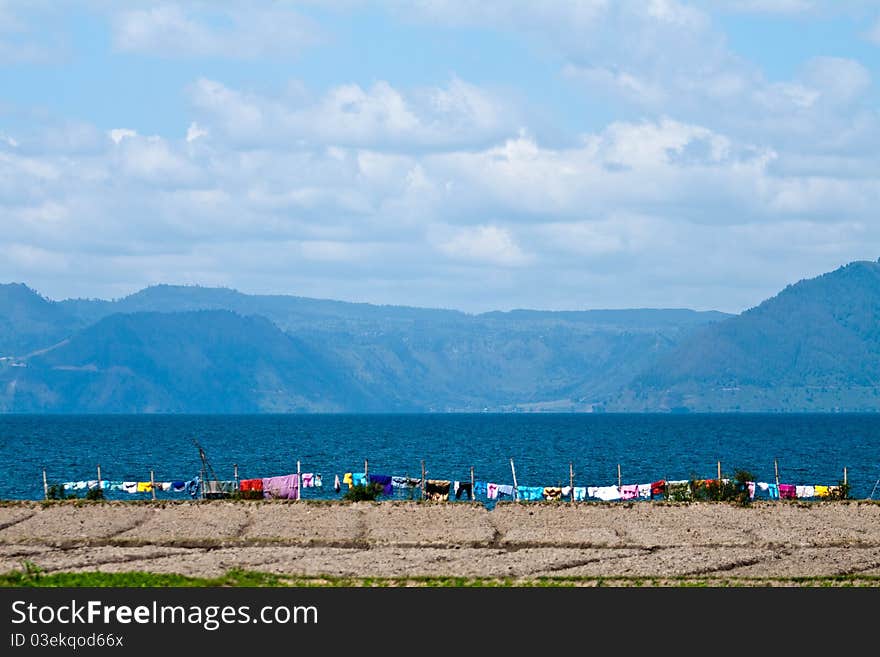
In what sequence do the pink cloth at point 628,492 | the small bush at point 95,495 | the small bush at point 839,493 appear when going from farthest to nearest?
the pink cloth at point 628,492, the small bush at point 839,493, the small bush at point 95,495

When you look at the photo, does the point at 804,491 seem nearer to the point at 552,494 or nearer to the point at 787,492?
the point at 787,492

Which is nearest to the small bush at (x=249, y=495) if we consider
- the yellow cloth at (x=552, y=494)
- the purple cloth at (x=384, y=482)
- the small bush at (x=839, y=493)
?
the purple cloth at (x=384, y=482)

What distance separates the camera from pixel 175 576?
4197 centimetres

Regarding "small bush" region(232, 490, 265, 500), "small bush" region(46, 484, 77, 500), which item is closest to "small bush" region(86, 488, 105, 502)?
"small bush" region(46, 484, 77, 500)

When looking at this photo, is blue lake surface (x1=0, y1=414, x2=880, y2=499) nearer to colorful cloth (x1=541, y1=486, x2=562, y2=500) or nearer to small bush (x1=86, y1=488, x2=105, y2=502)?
small bush (x1=86, y1=488, x2=105, y2=502)

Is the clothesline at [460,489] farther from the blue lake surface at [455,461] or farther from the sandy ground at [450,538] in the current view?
the blue lake surface at [455,461]

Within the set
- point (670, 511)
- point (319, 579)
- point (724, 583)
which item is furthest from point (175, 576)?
point (670, 511)

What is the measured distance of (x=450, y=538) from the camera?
5450 centimetres

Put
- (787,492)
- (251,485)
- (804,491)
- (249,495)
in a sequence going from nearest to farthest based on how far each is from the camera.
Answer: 1. (249,495)
2. (251,485)
3. (787,492)
4. (804,491)

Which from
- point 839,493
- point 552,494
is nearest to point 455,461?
point 552,494

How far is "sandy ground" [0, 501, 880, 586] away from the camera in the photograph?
151 ft

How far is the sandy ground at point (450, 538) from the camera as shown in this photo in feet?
151

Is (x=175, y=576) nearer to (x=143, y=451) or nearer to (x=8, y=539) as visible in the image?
(x=8, y=539)

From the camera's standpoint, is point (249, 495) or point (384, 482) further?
point (384, 482)
